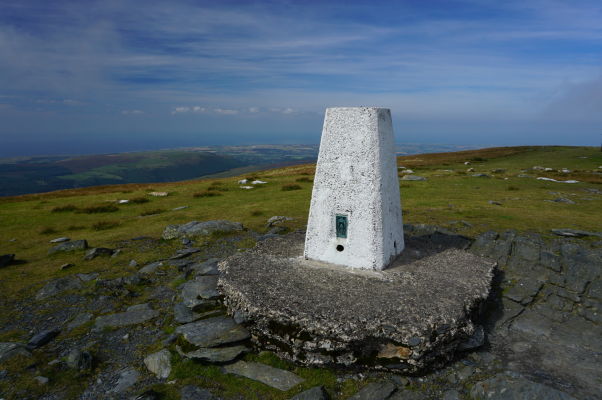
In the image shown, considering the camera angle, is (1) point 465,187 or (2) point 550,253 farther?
(1) point 465,187

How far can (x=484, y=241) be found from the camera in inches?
617

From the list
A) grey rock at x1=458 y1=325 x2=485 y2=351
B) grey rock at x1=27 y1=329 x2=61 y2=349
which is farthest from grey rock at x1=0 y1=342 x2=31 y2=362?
grey rock at x1=458 y1=325 x2=485 y2=351

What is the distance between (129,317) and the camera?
11.4 m

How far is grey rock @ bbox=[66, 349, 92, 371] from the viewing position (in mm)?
8990

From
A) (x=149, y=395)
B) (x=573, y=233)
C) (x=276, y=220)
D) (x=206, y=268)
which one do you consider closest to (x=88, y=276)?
(x=206, y=268)

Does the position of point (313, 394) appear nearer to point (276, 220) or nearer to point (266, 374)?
point (266, 374)

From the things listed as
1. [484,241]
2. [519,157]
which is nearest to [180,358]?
[484,241]

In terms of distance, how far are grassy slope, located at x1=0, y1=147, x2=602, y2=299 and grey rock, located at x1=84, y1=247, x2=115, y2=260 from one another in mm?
504

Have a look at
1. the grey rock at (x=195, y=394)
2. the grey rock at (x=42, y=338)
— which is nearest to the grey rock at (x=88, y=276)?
the grey rock at (x=42, y=338)

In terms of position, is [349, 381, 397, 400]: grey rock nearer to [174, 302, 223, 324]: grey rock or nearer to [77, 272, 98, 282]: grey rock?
[174, 302, 223, 324]: grey rock

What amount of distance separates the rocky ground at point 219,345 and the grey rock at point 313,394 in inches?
1.7

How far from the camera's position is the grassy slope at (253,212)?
17.5m

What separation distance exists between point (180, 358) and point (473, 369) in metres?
7.39

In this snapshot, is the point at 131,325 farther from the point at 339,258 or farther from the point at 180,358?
the point at 339,258
